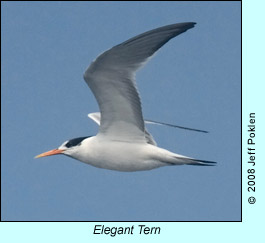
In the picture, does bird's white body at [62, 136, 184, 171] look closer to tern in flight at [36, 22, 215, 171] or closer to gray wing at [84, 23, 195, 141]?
tern in flight at [36, 22, 215, 171]

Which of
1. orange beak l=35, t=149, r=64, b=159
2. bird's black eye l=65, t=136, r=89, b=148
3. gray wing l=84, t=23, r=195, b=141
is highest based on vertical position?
gray wing l=84, t=23, r=195, b=141

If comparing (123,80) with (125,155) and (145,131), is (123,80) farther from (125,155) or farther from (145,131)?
(145,131)

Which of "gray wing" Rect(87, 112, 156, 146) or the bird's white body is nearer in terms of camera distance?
the bird's white body

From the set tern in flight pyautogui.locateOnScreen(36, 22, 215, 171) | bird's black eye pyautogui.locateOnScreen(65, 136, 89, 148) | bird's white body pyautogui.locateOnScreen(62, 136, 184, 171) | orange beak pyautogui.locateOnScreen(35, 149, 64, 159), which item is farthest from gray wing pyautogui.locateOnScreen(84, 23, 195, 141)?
orange beak pyautogui.locateOnScreen(35, 149, 64, 159)

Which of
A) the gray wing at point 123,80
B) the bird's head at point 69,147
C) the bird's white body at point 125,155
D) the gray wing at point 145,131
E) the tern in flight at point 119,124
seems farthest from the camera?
the gray wing at point 145,131

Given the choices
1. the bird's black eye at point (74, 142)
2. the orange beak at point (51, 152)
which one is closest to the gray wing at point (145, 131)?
the bird's black eye at point (74, 142)

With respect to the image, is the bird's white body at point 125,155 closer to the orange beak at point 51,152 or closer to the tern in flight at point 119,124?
the tern in flight at point 119,124

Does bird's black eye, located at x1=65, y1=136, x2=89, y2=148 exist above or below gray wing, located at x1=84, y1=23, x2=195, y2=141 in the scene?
below
